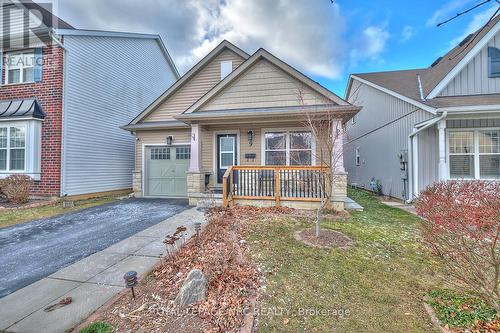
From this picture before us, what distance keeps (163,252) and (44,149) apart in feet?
29.0

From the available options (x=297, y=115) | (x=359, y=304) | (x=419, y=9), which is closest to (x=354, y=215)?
(x=297, y=115)

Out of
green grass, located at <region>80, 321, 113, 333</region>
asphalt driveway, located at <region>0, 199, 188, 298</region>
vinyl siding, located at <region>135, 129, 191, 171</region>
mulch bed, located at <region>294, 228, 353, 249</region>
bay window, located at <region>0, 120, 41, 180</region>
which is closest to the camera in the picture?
green grass, located at <region>80, 321, 113, 333</region>

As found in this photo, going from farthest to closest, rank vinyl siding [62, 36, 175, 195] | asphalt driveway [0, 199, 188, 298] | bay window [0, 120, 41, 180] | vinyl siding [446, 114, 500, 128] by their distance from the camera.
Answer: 1. vinyl siding [62, 36, 175, 195]
2. bay window [0, 120, 41, 180]
3. vinyl siding [446, 114, 500, 128]
4. asphalt driveway [0, 199, 188, 298]

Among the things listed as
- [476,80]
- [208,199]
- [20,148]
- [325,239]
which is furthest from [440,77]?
[20,148]

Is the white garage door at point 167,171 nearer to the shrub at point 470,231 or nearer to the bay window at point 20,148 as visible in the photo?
the bay window at point 20,148

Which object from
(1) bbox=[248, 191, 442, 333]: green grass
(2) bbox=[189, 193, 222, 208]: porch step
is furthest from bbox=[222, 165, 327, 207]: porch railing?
(1) bbox=[248, 191, 442, 333]: green grass

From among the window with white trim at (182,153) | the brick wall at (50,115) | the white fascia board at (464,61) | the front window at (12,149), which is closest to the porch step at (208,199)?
the window with white trim at (182,153)

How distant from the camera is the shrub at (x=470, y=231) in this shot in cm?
247

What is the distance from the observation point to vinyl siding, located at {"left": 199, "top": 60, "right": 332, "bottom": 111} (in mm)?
8672

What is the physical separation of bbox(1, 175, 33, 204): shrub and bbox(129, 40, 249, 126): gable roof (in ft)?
15.0

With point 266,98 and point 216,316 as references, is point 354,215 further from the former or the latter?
point 216,316

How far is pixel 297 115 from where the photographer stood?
8.22 meters

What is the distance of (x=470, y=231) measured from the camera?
8.82 ft

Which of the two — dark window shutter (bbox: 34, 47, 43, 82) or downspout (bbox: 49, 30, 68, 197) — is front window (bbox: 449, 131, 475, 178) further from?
dark window shutter (bbox: 34, 47, 43, 82)
